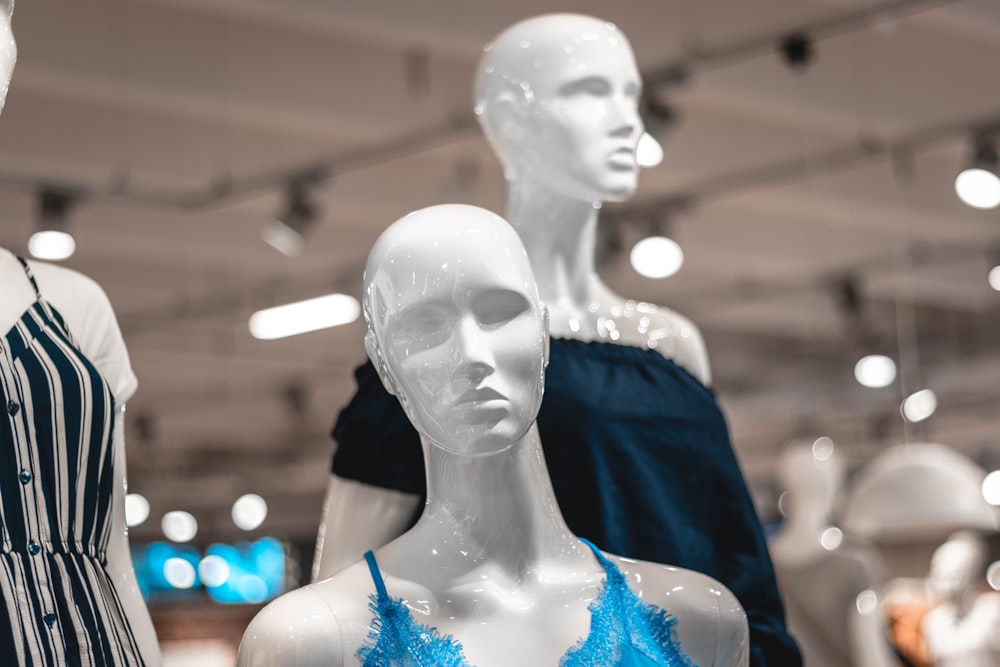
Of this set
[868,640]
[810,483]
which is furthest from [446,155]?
[868,640]

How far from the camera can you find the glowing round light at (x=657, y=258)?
7.64 m

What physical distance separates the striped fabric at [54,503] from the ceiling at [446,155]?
412 cm

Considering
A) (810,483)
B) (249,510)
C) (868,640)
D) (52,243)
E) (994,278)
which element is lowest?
(868,640)

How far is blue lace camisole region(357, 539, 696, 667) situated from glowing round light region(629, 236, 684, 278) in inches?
236

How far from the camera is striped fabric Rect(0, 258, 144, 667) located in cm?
172

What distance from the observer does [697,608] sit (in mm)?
1705

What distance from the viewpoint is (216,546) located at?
68.3ft

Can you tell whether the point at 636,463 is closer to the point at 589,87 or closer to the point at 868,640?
the point at 589,87

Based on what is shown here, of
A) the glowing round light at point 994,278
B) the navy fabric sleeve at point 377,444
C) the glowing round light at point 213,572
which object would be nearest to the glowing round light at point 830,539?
the navy fabric sleeve at point 377,444

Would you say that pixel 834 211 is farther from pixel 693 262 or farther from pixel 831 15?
pixel 831 15

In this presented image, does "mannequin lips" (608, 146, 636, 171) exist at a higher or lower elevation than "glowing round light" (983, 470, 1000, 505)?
lower

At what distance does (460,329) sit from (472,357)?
0.04m

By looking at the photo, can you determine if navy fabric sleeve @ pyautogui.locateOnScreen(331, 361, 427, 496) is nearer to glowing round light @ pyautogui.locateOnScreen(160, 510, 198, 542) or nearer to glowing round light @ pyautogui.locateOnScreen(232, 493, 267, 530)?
glowing round light @ pyautogui.locateOnScreen(232, 493, 267, 530)

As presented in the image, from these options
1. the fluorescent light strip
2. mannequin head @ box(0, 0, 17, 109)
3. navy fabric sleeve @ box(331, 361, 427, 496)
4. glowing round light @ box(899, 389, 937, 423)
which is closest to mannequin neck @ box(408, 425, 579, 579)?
navy fabric sleeve @ box(331, 361, 427, 496)
